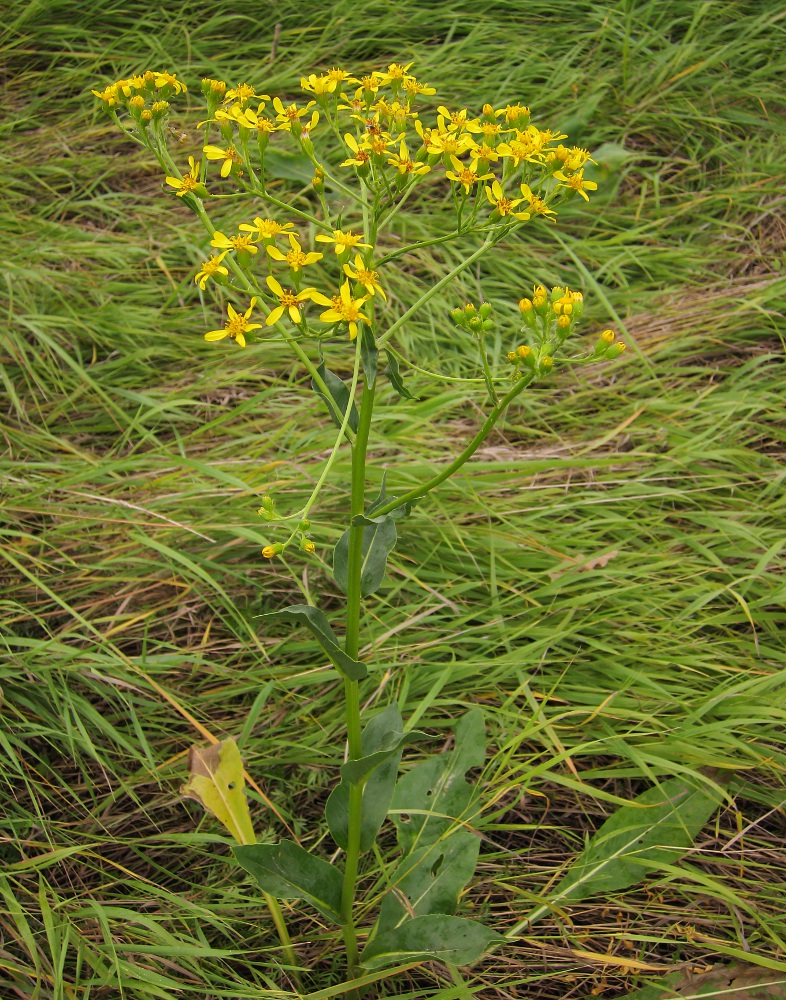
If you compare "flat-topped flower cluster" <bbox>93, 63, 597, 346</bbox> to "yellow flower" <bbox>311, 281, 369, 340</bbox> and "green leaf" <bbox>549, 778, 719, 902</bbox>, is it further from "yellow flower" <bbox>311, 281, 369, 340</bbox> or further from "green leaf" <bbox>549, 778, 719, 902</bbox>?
"green leaf" <bbox>549, 778, 719, 902</bbox>

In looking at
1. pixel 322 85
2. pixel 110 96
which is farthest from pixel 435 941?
pixel 110 96

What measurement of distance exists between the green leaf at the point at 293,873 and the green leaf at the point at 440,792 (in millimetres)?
274

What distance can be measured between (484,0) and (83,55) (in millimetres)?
2251

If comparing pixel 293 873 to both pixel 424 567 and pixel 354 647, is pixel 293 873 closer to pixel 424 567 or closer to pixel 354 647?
pixel 354 647

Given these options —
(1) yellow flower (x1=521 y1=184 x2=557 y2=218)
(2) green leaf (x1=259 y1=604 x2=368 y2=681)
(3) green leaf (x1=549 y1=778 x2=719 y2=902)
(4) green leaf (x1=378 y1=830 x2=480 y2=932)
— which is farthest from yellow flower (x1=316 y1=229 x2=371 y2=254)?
(3) green leaf (x1=549 y1=778 x2=719 y2=902)

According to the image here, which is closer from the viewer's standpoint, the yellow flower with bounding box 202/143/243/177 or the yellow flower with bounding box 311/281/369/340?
the yellow flower with bounding box 311/281/369/340

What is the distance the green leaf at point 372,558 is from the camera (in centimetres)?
175

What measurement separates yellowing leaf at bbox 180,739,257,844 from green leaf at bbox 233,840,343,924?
0.28m

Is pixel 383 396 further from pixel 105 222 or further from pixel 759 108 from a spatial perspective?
pixel 759 108

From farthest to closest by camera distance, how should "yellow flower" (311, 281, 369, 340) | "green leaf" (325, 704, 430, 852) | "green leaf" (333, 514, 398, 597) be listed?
"green leaf" (325, 704, 430, 852)
"green leaf" (333, 514, 398, 597)
"yellow flower" (311, 281, 369, 340)

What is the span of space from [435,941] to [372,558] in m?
0.82

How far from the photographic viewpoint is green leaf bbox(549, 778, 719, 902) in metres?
2.10

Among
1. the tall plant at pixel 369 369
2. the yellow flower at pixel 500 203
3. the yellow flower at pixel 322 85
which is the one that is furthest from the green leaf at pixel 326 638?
the yellow flower at pixel 322 85

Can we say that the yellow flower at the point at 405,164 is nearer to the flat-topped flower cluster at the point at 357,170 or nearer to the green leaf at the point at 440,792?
the flat-topped flower cluster at the point at 357,170
